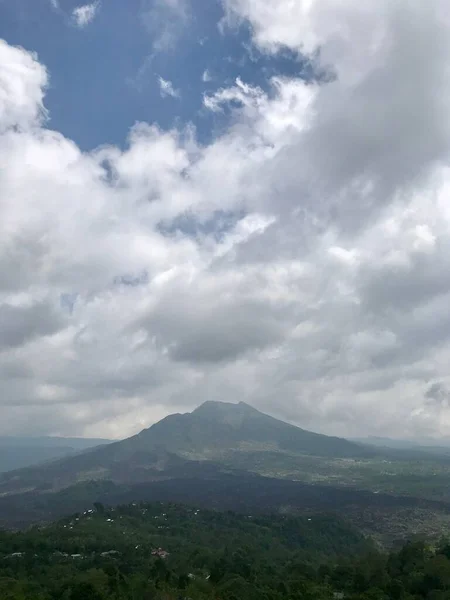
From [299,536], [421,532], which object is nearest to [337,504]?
[421,532]

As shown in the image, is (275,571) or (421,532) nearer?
(275,571)

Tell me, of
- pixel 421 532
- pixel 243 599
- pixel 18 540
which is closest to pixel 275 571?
pixel 243 599

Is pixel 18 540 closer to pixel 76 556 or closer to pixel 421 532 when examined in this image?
pixel 76 556

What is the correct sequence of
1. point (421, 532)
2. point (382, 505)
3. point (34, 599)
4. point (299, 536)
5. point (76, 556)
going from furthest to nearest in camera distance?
point (382, 505) < point (421, 532) < point (299, 536) < point (76, 556) < point (34, 599)

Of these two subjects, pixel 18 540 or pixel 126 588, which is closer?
pixel 126 588

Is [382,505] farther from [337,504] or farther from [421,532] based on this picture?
[421,532]

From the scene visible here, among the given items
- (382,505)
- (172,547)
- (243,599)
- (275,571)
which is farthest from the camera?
(382,505)
